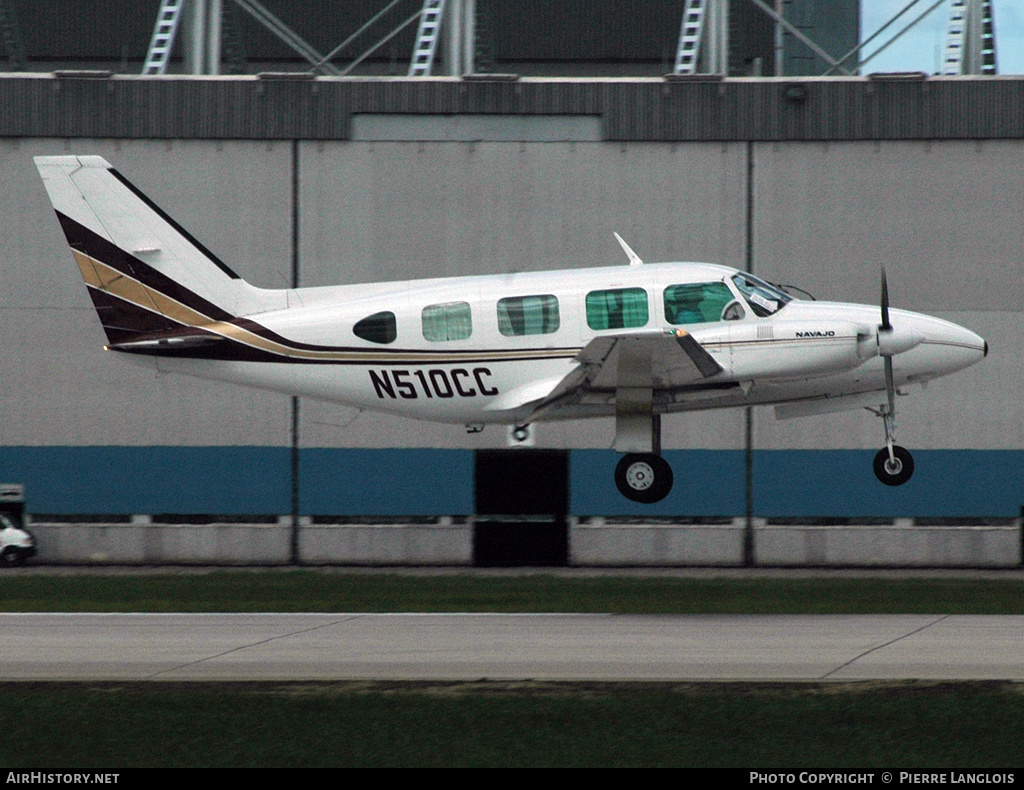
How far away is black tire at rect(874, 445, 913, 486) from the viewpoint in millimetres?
20922

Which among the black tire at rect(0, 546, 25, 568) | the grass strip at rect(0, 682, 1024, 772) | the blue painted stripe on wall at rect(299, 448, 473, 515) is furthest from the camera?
the blue painted stripe on wall at rect(299, 448, 473, 515)

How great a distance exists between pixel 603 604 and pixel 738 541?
10.7 m

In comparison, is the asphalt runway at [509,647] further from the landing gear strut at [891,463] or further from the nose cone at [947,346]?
the nose cone at [947,346]

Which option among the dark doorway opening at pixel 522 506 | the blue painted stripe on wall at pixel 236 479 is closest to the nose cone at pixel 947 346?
the dark doorway opening at pixel 522 506

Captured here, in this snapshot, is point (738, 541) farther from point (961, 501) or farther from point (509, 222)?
point (509, 222)

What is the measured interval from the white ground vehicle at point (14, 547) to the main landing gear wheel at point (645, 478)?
1821cm

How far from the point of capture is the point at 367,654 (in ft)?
55.3

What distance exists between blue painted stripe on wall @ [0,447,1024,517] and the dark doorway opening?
36 centimetres

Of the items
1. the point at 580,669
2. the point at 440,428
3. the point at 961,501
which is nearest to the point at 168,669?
the point at 580,669

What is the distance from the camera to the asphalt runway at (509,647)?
1554cm

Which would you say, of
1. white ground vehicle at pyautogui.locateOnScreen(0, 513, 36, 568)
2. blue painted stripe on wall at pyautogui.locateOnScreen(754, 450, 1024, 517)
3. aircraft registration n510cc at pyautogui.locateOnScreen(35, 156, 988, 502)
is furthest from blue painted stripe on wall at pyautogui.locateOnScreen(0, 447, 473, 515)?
aircraft registration n510cc at pyautogui.locateOnScreen(35, 156, 988, 502)

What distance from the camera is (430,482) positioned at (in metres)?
34.0

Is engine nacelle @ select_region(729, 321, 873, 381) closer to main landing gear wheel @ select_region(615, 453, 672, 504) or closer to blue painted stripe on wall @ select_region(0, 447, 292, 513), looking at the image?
main landing gear wheel @ select_region(615, 453, 672, 504)

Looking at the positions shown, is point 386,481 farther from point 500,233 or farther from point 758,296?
point 758,296
